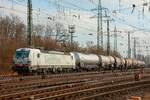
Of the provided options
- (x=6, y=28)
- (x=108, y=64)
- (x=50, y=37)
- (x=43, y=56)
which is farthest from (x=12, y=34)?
(x=43, y=56)

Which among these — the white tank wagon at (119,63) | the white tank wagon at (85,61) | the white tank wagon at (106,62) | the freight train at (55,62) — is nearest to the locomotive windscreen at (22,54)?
the freight train at (55,62)

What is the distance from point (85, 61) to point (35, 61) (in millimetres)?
15392

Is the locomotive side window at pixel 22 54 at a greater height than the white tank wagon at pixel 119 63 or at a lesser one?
greater

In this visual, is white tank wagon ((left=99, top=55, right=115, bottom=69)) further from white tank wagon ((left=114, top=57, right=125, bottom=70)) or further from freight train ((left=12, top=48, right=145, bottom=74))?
white tank wagon ((left=114, top=57, right=125, bottom=70))

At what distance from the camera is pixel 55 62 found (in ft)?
166

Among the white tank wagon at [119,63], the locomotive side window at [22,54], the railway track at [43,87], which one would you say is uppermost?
the locomotive side window at [22,54]

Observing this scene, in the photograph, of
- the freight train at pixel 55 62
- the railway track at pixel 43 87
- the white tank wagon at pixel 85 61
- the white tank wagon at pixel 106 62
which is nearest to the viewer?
the railway track at pixel 43 87

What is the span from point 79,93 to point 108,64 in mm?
47067

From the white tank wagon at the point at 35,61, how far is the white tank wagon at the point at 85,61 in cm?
711

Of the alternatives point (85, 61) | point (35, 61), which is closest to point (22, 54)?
point (35, 61)

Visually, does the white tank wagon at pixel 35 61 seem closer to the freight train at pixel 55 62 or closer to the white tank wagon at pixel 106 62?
the freight train at pixel 55 62

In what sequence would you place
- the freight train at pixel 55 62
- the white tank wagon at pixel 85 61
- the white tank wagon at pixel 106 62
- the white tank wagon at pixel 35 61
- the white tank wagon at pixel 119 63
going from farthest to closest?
the white tank wagon at pixel 119 63 → the white tank wagon at pixel 106 62 → the white tank wagon at pixel 85 61 → the freight train at pixel 55 62 → the white tank wagon at pixel 35 61

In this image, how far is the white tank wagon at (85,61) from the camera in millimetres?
58656

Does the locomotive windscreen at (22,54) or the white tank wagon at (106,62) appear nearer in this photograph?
the locomotive windscreen at (22,54)
